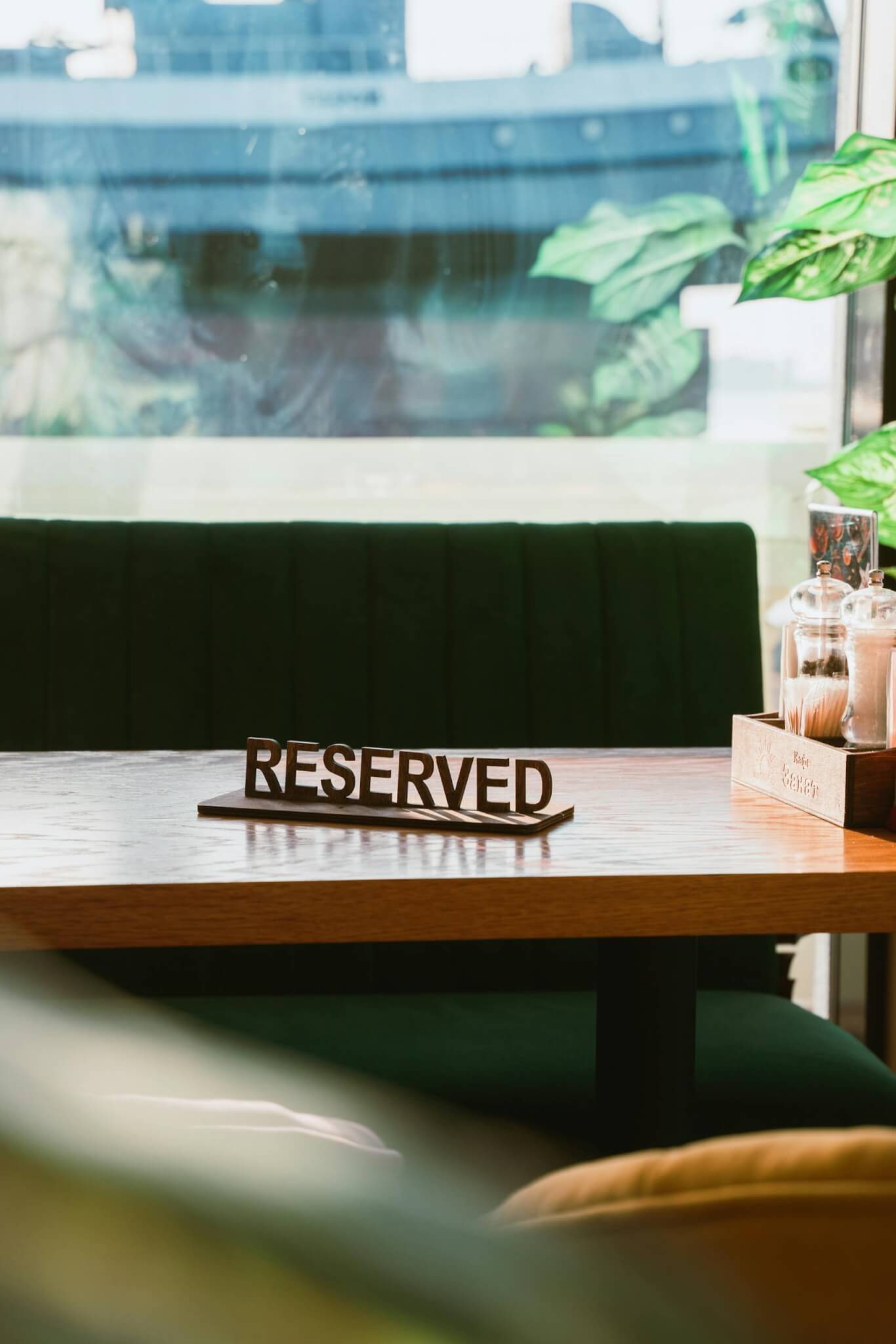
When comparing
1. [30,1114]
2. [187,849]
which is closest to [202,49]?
[187,849]

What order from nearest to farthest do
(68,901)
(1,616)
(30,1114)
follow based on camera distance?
1. (30,1114)
2. (68,901)
3. (1,616)

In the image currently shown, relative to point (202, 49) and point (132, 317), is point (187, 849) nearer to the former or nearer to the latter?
point (132, 317)

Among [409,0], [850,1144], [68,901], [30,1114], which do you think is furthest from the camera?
[409,0]

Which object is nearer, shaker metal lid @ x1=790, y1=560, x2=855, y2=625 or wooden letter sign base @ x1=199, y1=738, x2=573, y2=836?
wooden letter sign base @ x1=199, y1=738, x2=573, y2=836

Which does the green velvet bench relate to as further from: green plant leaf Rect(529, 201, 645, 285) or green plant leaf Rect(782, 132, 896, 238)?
green plant leaf Rect(529, 201, 645, 285)

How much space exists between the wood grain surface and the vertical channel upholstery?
2.49 feet

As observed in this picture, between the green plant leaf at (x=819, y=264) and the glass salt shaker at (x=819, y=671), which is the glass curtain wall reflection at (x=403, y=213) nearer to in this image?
the green plant leaf at (x=819, y=264)

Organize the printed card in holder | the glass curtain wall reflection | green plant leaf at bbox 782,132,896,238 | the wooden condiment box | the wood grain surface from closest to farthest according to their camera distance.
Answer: the wood grain surface < the wooden condiment box < the printed card in holder < green plant leaf at bbox 782,132,896,238 < the glass curtain wall reflection

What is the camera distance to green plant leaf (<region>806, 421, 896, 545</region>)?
1.90m

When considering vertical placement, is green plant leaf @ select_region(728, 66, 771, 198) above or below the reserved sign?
above

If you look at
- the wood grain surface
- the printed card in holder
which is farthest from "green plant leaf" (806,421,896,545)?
the wood grain surface

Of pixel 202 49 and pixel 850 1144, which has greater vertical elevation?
pixel 202 49

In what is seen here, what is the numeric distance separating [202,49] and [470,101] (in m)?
0.48

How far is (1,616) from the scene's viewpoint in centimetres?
195
